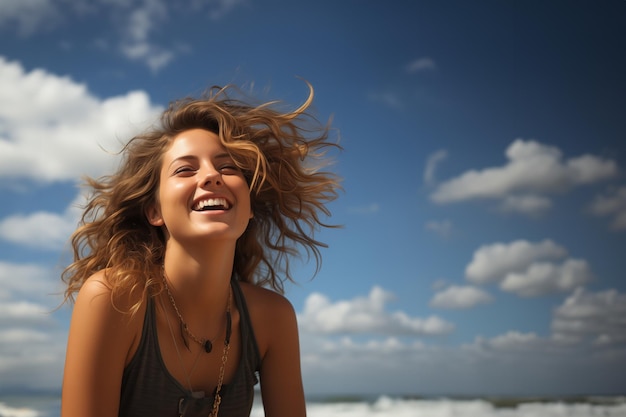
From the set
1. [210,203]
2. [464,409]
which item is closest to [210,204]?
[210,203]

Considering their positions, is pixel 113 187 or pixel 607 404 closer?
pixel 113 187

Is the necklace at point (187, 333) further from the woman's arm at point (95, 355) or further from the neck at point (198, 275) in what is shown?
the woman's arm at point (95, 355)

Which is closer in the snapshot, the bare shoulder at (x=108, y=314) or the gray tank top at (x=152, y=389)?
the bare shoulder at (x=108, y=314)

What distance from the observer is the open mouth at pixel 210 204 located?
8.89 feet

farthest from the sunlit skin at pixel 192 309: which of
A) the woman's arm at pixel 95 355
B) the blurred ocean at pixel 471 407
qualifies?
the blurred ocean at pixel 471 407

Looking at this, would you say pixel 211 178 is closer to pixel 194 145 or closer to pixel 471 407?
pixel 194 145

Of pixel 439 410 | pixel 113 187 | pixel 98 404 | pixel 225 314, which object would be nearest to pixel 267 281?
pixel 225 314

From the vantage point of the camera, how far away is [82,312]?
8.63 feet

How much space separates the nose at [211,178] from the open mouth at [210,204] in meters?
0.08

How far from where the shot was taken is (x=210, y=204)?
271cm

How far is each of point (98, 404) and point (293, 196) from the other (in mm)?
1459

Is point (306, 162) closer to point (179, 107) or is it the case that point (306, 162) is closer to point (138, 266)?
point (179, 107)

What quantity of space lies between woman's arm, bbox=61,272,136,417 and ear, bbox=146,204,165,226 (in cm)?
45

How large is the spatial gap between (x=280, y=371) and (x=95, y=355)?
101 centimetres
